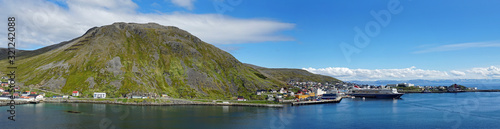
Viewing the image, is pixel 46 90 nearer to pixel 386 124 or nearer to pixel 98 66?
pixel 98 66

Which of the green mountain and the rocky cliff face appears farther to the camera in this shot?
the rocky cliff face

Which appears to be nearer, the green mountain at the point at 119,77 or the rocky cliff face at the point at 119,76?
the green mountain at the point at 119,77

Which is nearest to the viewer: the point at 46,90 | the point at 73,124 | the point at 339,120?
the point at 73,124

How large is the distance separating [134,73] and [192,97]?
42797mm

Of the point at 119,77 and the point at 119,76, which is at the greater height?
the point at 119,76

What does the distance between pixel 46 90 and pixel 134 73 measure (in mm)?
44971

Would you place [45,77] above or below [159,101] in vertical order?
above

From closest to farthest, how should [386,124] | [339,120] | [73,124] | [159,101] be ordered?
[73,124]
[386,124]
[339,120]
[159,101]

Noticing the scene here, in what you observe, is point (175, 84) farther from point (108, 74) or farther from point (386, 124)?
point (386, 124)

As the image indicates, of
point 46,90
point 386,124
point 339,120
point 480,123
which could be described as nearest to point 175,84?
point 46,90

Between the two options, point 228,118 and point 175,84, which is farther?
point 175,84

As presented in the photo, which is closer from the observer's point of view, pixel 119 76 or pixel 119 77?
pixel 119 77

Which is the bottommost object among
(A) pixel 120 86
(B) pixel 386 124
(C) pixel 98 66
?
(B) pixel 386 124

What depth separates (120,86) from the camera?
160 meters
